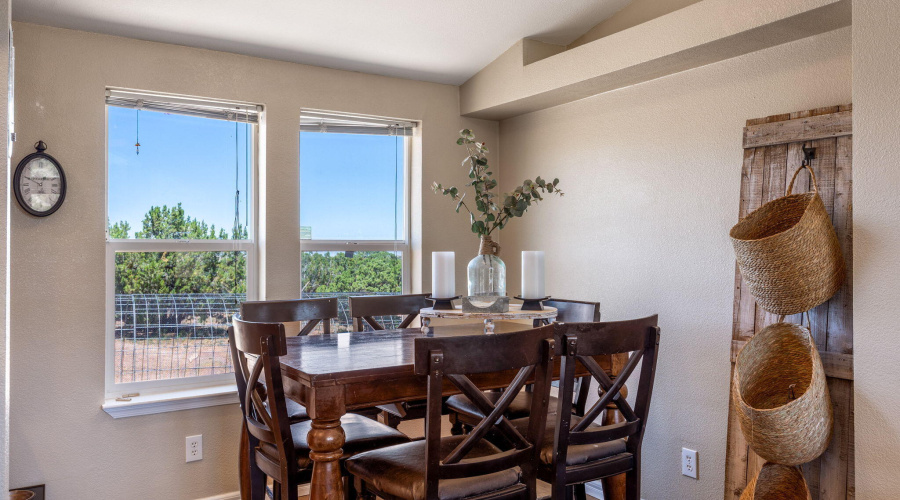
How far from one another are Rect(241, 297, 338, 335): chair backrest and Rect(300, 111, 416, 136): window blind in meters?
1.08

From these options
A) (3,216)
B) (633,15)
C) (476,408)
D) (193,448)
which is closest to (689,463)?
(476,408)

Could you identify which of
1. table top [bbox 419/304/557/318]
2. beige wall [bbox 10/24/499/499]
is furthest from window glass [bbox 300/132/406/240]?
table top [bbox 419/304/557/318]

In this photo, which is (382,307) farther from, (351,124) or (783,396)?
(783,396)

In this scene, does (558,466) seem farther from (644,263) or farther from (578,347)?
(644,263)

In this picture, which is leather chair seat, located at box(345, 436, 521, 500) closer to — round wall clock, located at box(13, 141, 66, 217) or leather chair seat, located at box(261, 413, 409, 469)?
leather chair seat, located at box(261, 413, 409, 469)

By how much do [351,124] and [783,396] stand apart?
8.20 feet

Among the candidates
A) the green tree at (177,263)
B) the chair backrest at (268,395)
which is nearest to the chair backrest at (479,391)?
the chair backrest at (268,395)

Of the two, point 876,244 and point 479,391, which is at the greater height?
point 876,244

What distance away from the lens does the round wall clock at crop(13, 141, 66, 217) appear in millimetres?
2678

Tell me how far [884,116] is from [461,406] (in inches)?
71.7

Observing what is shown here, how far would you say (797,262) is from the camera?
Result: 6.75 ft

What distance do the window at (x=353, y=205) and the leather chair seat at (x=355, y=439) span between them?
4.05 ft

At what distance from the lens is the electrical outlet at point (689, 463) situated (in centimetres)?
278

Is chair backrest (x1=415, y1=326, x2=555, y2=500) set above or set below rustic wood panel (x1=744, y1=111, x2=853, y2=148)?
below
